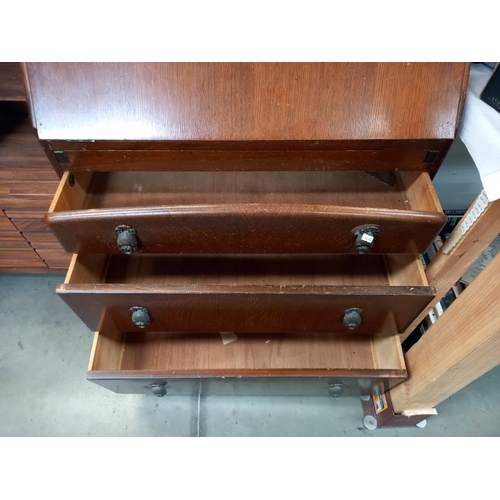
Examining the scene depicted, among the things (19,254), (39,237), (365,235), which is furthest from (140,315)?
(19,254)

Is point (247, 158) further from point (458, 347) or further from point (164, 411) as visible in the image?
point (164, 411)

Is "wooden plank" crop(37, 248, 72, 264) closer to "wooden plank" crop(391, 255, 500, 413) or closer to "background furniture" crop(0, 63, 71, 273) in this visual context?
"background furniture" crop(0, 63, 71, 273)

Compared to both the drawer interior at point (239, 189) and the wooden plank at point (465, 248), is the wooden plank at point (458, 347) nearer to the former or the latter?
the wooden plank at point (465, 248)

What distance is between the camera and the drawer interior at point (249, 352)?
2.70 feet

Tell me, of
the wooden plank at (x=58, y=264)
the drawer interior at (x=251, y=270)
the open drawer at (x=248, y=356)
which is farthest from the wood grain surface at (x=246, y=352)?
the wooden plank at (x=58, y=264)

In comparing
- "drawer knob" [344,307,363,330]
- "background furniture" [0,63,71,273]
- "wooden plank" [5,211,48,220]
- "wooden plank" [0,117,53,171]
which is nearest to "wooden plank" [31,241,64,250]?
"background furniture" [0,63,71,273]

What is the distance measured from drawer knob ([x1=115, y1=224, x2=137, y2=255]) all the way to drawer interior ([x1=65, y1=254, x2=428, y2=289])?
0.21 metres

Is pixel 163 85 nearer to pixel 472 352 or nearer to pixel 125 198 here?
pixel 125 198

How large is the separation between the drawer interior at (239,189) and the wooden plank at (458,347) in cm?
20

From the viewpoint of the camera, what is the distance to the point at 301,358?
0.84 m

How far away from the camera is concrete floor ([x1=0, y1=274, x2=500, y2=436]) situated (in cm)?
92

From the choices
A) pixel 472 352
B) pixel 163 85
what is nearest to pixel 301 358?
pixel 472 352

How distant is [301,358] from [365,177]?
14.9 inches
